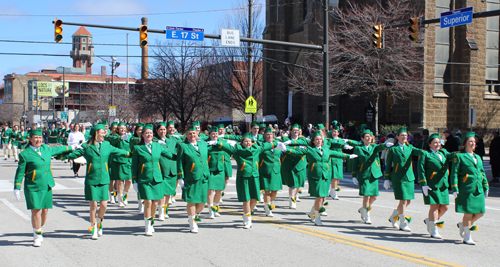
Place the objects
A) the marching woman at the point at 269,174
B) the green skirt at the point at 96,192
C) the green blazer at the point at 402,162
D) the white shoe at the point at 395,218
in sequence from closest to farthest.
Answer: the green skirt at the point at 96,192, the green blazer at the point at 402,162, the white shoe at the point at 395,218, the marching woman at the point at 269,174

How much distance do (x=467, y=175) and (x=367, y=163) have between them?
2.25 meters

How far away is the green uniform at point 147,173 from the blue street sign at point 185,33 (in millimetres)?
9879

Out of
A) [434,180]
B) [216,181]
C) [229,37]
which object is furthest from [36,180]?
[229,37]

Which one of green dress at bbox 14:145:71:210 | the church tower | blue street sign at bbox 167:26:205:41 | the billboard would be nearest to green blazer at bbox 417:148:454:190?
green dress at bbox 14:145:71:210

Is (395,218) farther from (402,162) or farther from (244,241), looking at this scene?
(244,241)

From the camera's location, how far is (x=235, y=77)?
43.3 metres

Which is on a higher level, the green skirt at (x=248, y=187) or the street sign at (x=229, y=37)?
the street sign at (x=229, y=37)

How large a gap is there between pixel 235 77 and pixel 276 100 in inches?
171

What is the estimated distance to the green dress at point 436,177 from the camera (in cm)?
784

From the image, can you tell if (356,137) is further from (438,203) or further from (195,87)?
(195,87)

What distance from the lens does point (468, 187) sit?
7.42m

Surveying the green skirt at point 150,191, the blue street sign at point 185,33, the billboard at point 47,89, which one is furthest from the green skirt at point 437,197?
the billboard at point 47,89

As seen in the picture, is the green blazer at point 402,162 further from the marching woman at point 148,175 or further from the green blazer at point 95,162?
the green blazer at point 95,162

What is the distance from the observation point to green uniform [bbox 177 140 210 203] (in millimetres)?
8156
